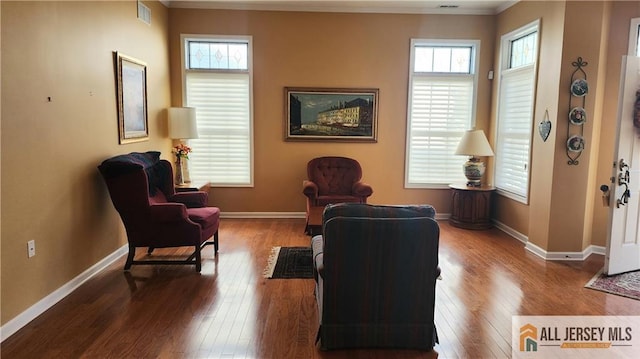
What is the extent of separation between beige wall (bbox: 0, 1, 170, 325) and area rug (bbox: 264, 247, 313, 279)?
1.63 m

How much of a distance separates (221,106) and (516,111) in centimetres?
Result: 405

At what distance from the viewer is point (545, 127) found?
14.5 feet

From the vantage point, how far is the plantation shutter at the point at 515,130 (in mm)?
4996

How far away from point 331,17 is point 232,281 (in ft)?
13.1

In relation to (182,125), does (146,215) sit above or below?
below

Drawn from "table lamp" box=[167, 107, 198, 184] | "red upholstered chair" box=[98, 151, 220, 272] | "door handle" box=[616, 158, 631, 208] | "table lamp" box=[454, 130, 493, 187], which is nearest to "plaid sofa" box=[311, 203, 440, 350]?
"red upholstered chair" box=[98, 151, 220, 272]

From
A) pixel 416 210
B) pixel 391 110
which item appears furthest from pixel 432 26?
pixel 416 210

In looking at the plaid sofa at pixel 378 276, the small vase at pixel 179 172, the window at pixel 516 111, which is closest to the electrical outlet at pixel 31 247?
the plaid sofa at pixel 378 276

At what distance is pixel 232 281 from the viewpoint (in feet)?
12.1

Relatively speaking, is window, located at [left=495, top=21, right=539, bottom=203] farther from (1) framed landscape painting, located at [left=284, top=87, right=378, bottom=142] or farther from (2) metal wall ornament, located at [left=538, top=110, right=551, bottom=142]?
(1) framed landscape painting, located at [left=284, top=87, right=378, bottom=142]

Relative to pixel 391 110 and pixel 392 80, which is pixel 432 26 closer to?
pixel 392 80

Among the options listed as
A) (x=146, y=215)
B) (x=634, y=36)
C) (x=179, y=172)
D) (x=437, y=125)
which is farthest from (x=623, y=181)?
(x=179, y=172)

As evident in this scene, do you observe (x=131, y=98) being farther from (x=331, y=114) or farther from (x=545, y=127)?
(x=545, y=127)

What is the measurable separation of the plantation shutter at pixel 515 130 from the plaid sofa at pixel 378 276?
3.19m
